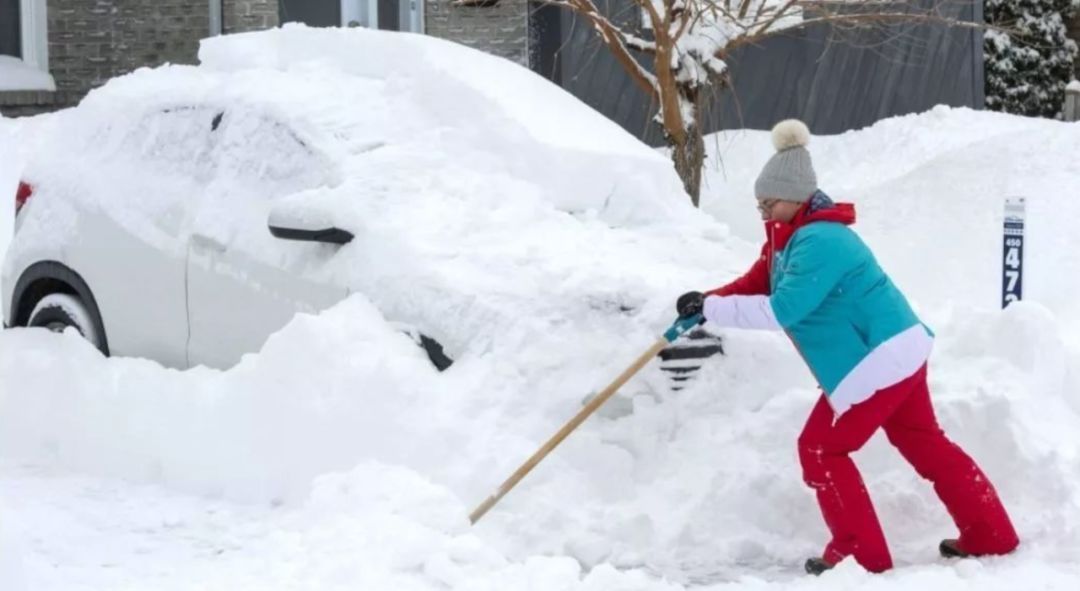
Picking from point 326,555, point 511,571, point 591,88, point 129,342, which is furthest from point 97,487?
point 591,88

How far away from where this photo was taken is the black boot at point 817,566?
232 inches

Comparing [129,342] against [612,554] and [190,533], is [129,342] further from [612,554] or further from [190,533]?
[612,554]

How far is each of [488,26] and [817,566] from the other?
34.4 ft

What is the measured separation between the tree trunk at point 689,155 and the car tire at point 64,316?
4.79 meters

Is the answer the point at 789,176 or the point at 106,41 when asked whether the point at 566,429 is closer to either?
the point at 789,176

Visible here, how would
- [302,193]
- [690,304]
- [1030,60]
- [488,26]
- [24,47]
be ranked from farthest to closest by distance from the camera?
[1030,60]
[24,47]
[488,26]
[302,193]
[690,304]

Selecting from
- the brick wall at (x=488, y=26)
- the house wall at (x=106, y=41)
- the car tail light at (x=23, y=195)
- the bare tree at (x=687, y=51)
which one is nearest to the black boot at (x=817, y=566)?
the car tail light at (x=23, y=195)

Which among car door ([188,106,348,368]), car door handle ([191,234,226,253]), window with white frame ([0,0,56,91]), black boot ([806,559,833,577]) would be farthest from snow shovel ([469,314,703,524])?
window with white frame ([0,0,56,91])

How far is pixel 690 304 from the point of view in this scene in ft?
19.8

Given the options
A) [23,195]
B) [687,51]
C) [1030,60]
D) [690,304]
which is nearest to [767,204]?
[690,304]

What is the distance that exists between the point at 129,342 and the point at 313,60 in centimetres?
155

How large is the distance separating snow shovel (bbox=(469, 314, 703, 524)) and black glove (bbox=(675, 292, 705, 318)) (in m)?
0.02

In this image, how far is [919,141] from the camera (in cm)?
1648

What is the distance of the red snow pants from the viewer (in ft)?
19.3
